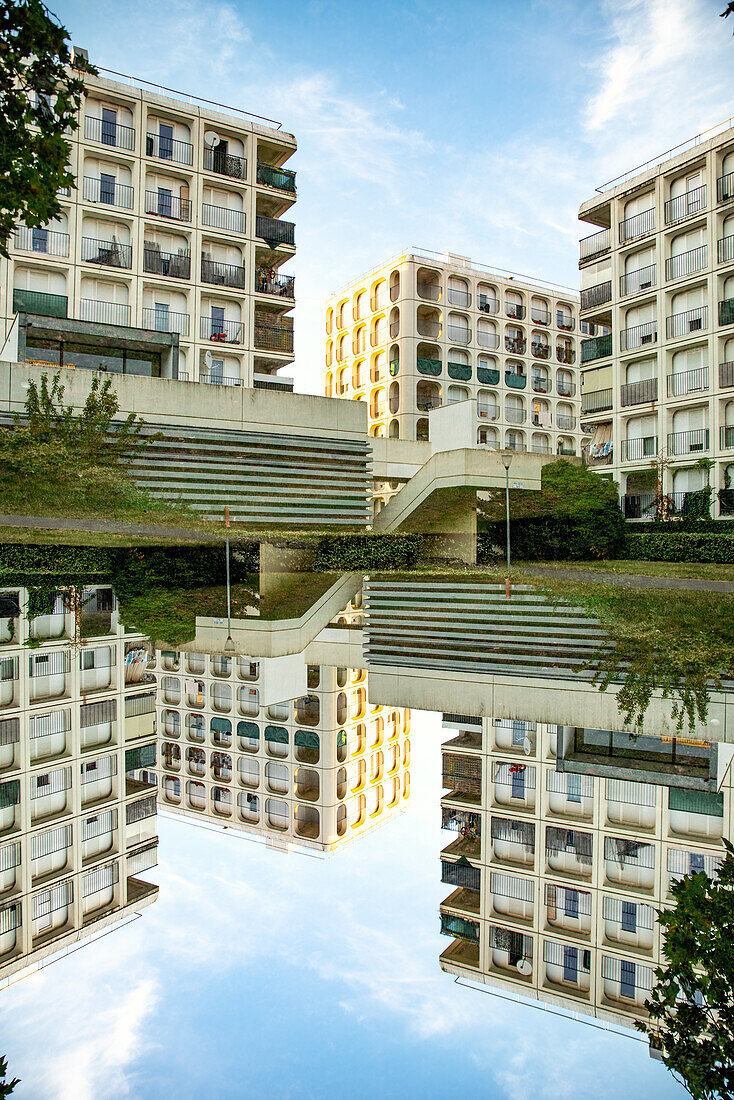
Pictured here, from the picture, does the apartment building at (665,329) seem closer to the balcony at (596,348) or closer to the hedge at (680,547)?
the balcony at (596,348)

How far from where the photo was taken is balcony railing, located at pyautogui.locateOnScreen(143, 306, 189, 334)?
29969 millimetres

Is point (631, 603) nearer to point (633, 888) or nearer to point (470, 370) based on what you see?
point (633, 888)

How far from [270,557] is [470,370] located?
94.3 ft

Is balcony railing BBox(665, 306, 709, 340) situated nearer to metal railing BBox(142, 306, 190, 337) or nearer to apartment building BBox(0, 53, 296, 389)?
apartment building BBox(0, 53, 296, 389)

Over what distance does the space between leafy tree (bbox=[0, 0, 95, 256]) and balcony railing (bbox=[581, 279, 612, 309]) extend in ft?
106

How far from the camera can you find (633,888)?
6348 millimetres

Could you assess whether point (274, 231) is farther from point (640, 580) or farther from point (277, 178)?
Result: point (640, 580)

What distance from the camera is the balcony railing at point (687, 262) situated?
3148 centimetres

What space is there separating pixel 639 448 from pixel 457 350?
15909mm

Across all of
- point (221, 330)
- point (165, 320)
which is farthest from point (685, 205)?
point (165, 320)

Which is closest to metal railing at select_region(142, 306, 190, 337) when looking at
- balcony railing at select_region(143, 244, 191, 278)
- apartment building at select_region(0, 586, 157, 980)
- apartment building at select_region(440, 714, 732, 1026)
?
balcony railing at select_region(143, 244, 191, 278)

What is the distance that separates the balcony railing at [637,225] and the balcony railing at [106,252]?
947 inches

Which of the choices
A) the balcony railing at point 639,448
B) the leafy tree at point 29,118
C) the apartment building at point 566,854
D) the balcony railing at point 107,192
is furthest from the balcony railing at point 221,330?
the apartment building at point 566,854

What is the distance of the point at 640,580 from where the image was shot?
1891cm
